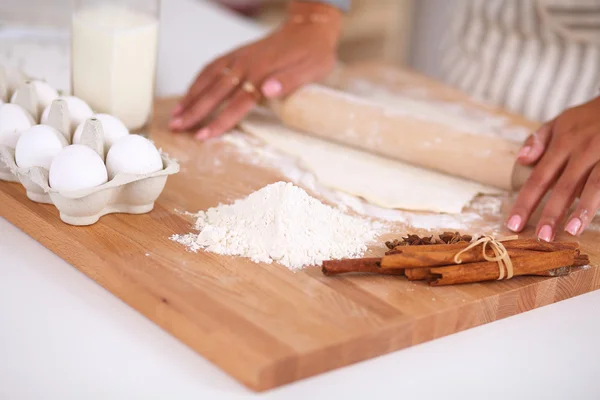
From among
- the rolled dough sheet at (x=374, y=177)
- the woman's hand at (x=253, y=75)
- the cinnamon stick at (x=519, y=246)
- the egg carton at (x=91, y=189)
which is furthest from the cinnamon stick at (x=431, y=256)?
the woman's hand at (x=253, y=75)

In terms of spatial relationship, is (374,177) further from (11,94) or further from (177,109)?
(11,94)

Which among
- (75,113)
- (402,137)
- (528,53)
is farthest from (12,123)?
(528,53)

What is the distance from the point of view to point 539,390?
96cm

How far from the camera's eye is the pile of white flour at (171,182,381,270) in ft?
3.54

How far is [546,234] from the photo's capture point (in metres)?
1.23

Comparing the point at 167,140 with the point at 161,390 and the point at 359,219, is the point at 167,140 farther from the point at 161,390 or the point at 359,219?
the point at 161,390

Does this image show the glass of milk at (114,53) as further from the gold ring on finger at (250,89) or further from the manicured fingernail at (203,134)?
the gold ring on finger at (250,89)

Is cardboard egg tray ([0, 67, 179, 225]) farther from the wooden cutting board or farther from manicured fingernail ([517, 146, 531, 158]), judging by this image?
manicured fingernail ([517, 146, 531, 158])

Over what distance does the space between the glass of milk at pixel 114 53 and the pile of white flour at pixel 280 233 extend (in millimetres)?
403

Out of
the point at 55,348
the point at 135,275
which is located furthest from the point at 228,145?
the point at 55,348

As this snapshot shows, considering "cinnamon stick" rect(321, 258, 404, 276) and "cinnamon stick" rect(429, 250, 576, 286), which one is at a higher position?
"cinnamon stick" rect(429, 250, 576, 286)

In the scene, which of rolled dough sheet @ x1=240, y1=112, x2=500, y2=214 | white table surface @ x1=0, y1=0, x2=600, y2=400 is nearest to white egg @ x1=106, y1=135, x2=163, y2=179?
white table surface @ x1=0, y1=0, x2=600, y2=400

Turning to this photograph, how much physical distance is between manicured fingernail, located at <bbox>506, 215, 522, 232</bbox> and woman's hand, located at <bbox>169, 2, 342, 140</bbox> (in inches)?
24.1

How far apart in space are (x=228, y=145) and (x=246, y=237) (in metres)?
0.53
